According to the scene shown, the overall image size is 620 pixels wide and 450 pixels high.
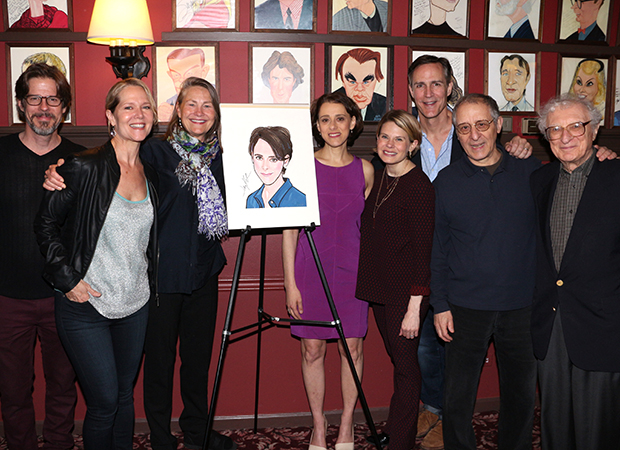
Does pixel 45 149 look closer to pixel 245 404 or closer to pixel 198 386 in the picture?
pixel 198 386

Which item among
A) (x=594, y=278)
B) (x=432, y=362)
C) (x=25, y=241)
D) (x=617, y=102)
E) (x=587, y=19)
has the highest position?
(x=587, y=19)

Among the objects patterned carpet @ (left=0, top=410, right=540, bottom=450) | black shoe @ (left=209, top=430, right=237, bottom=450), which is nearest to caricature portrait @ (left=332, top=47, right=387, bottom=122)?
patterned carpet @ (left=0, top=410, right=540, bottom=450)

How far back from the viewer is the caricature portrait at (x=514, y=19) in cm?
331

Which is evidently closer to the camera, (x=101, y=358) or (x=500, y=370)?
(x=101, y=358)

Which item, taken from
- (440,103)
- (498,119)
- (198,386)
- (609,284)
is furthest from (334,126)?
(198,386)

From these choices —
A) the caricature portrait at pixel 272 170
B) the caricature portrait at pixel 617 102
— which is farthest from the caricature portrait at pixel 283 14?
the caricature portrait at pixel 617 102

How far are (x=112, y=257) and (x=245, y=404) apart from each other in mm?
1608

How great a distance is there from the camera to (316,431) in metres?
2.90

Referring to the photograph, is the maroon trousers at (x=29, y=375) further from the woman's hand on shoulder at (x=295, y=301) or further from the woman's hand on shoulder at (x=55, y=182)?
the woman's hand on shoulder at (x=295, y=301)

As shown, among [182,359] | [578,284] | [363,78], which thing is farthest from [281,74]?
[578,284]

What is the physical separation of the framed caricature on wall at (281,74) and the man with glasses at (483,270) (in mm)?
1126

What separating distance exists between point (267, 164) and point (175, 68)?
103cm

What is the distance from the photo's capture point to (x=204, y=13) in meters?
3.09

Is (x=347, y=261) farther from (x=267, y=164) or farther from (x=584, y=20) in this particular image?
(x=584, y=20)
